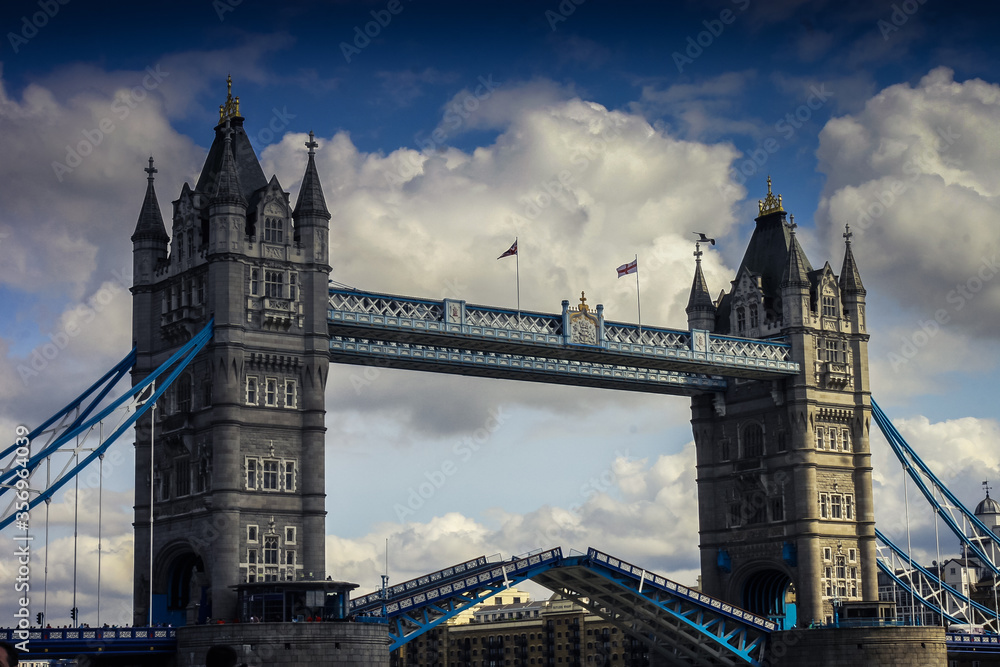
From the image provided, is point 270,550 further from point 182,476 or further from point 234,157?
point 234,157

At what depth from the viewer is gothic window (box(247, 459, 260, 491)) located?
72.7 m

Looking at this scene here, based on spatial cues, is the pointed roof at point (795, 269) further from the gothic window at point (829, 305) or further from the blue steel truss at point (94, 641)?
the blue steel truss at point (94, 641)

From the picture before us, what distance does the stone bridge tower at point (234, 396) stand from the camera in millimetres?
71938

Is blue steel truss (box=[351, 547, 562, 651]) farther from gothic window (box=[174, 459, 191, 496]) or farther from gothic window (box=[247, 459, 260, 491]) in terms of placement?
gothic window (box=[174, 459, 191, 496])

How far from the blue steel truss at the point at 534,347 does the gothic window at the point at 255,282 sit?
14.6ft

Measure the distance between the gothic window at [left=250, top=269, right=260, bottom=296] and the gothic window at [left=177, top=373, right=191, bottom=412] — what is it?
585 cm

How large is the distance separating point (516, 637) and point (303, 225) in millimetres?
113188

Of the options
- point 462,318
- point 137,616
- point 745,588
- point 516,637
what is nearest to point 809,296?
point 745,588

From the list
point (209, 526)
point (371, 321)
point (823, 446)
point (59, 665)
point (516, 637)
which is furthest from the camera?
point (516, 637)

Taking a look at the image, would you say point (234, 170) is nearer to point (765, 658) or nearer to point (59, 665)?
point (59, 665)

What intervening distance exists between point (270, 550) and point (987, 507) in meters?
145

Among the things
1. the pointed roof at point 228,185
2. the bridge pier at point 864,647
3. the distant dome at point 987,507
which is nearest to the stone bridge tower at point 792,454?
the bridge pier at point 864,647

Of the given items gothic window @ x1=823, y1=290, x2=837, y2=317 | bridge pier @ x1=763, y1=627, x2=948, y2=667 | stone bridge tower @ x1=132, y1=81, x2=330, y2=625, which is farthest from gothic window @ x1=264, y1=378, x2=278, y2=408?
gothic window @ x1=823, y1=290, x2=837, y2=317

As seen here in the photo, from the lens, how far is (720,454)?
98562 millimetres
